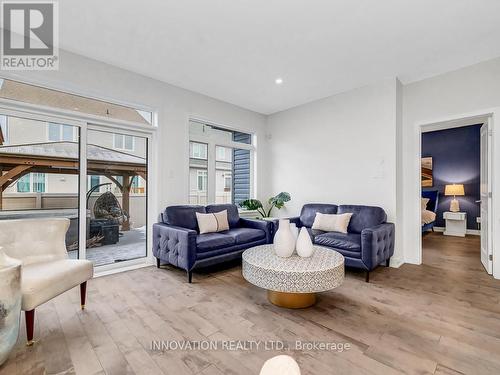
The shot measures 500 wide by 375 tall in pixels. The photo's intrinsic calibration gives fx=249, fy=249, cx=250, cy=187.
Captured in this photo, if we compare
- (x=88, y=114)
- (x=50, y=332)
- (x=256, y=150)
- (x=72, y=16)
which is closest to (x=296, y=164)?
(x=256, y=150)

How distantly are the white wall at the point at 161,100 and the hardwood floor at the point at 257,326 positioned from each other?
153cm

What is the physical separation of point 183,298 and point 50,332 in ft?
3.54

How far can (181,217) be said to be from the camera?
11.8 feet

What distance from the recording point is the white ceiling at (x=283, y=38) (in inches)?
90.3

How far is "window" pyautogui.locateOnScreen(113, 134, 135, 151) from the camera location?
11.8 ft

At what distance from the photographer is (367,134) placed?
13.0 feet

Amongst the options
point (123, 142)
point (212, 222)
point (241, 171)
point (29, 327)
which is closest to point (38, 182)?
point (123, 142)

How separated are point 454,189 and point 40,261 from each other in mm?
7968

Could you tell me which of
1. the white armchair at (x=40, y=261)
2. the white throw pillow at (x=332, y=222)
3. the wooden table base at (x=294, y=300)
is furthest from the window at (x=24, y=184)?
the white throw pillow at (x=332, y=222)

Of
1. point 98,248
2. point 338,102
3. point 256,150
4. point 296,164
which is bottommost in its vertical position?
point 98,248

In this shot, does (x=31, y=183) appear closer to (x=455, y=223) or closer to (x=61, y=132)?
(x=61, y=132)

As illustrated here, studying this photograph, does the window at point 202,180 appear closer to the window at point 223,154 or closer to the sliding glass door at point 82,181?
the window at point 223,154

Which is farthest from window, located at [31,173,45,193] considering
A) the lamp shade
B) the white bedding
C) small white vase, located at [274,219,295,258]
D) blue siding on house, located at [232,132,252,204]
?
the lamp shade

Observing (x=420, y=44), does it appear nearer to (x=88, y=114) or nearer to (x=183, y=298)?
(x=183, y=298)
